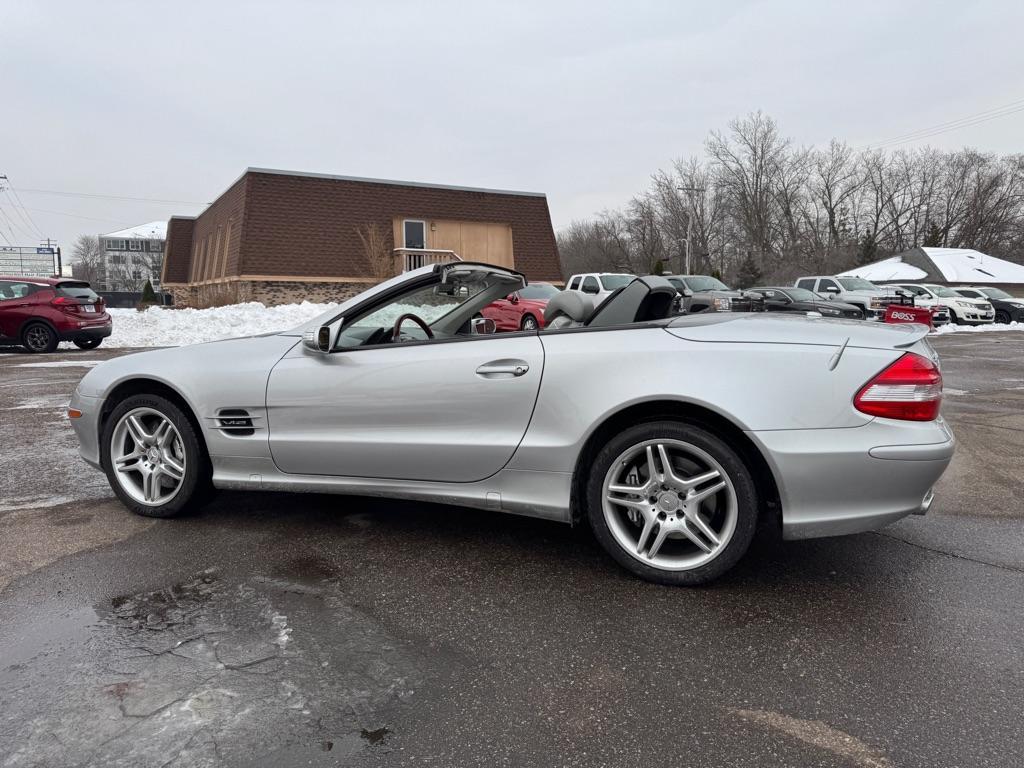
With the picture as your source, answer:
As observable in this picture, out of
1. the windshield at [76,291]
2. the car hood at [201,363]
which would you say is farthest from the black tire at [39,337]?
the car hood at [201,363]

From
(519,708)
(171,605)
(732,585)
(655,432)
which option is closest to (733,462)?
(655,432)

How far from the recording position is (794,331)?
2.91 metres

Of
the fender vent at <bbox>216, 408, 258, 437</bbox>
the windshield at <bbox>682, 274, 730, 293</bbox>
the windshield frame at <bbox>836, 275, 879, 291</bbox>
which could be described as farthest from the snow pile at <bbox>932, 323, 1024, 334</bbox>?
the fender vent at <bbox>216, 408, 258, 437</bbox>

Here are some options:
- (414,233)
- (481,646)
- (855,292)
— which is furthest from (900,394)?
(414,233)

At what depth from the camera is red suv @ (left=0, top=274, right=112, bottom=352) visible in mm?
14320

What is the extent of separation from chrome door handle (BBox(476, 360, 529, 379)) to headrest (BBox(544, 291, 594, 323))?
0.61 m

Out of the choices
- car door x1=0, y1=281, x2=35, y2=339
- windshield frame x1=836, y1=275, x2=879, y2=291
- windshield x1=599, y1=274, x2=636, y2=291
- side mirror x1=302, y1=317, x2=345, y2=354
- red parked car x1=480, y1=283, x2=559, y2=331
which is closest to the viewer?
side mirror x1=302, y1=317, x2=345, y2=354

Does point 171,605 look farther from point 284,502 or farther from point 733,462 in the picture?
point 733,462

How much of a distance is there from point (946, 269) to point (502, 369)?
175 feet

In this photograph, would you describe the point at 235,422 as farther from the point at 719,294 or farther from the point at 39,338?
the point at 719,294

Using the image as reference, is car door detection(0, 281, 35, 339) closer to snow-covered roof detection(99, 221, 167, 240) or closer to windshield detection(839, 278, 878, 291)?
windshield detection(839, 278, 878, 291)

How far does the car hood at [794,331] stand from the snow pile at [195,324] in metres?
15.6

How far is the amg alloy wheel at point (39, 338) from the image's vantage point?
1447 cm

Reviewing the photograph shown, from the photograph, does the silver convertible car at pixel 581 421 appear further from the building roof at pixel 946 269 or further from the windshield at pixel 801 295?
the building roof at pixel 946 269
